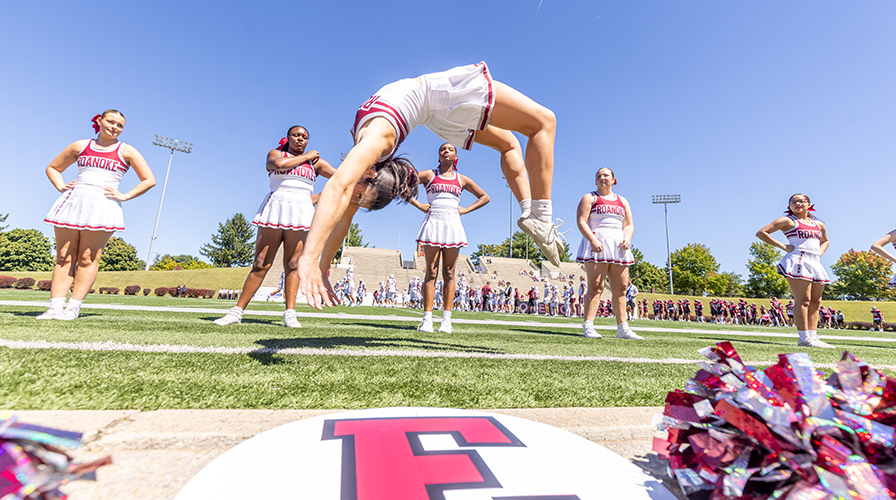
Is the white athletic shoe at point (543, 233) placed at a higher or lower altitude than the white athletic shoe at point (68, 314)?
higher

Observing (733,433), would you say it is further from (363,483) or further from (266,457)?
(266,457)

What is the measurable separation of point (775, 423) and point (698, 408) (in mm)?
156

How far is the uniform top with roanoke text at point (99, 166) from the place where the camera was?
4.51 metres

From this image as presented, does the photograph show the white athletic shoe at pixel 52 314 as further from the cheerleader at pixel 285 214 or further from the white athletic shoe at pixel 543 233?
the white athletic shoe at pixel 543 233

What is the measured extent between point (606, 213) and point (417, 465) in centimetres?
613

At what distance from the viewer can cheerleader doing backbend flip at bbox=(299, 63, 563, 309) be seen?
2.01 m

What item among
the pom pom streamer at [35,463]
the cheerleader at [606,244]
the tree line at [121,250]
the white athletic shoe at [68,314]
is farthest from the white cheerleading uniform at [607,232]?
the tree line at [121,250]

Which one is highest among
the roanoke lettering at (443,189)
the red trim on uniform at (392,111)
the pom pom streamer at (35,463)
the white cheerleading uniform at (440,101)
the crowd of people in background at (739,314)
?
the roanoke lettering at (443,189)

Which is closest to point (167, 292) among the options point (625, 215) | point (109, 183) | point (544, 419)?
point (109, 183)

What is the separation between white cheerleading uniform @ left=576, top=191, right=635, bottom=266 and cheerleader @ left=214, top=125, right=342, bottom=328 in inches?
170

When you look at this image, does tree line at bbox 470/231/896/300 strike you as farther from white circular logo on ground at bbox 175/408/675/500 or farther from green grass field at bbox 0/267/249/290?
white circular logo on ground at bbox 175/408/675/500

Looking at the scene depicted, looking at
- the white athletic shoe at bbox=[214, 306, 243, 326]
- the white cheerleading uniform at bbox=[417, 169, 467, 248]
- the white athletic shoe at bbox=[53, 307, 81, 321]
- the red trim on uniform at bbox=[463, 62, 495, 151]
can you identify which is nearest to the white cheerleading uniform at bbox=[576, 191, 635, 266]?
the white cheerleading uniform at bbox=[417, 169, 467, 248]

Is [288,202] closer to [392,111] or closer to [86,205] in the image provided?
[86,205]

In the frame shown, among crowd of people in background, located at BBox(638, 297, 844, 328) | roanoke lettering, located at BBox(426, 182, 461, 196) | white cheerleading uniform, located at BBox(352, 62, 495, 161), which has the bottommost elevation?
crowd of people in background, located at BBox(638, 297, 844, 328)
